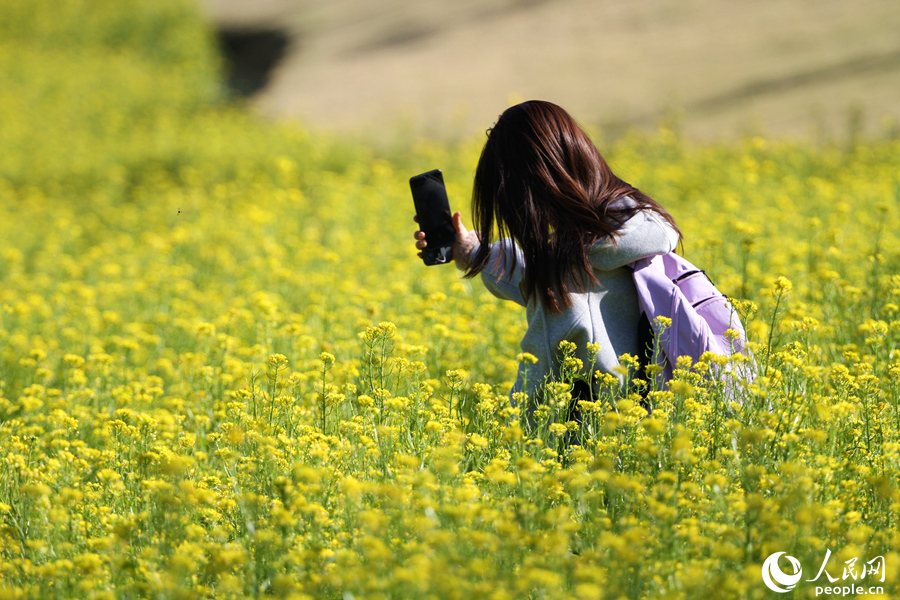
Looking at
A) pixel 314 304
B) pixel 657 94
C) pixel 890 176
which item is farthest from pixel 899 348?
pixel 657 94

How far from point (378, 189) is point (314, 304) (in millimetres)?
3808

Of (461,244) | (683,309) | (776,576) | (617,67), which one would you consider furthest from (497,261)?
(617,67)

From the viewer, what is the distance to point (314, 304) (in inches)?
195

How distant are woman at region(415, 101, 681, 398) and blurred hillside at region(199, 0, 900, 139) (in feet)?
24.8

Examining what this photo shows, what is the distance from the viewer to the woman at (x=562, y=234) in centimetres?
273

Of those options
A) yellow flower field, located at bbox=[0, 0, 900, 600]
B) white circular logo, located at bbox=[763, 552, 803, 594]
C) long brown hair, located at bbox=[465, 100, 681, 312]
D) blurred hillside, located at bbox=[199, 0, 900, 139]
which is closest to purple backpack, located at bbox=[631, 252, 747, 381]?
yellow flower field, located at bbox=[0, 0, 900, 600]

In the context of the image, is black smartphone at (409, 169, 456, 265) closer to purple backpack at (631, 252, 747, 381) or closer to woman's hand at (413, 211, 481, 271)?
woman's hand at (413, 211, 481, 271)

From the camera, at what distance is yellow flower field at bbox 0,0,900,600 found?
6.37 ft

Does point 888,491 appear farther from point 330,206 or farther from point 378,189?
point 378,189

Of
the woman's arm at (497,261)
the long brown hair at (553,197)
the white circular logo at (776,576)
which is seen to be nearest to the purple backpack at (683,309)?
the long brown hair at (553,197)

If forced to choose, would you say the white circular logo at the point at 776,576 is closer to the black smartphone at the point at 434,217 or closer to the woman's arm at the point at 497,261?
the woman's arm at the point at 497,261

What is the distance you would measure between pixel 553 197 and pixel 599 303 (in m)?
0.47

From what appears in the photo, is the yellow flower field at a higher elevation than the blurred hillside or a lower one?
lower

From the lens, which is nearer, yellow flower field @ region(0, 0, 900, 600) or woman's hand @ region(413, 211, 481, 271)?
yellow flower field @ region(0, 0, 900, 600)
